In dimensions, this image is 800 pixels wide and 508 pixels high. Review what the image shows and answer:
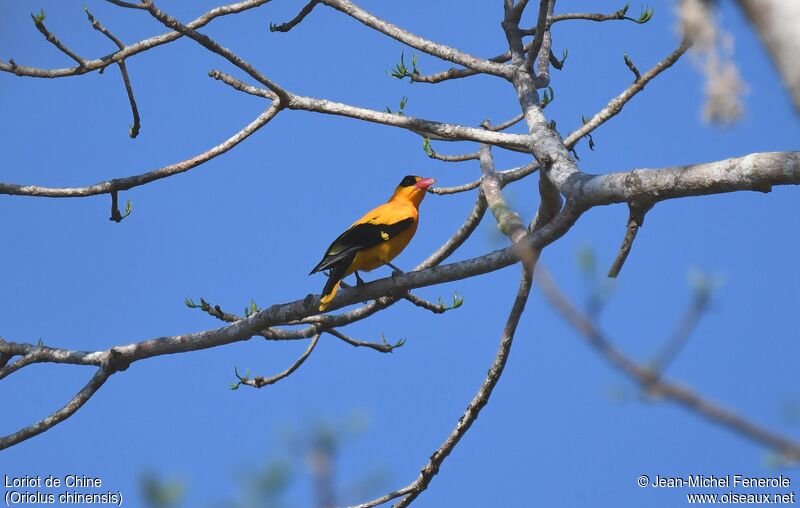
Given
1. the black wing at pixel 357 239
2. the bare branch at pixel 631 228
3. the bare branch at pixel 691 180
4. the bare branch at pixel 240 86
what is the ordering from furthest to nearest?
the black wing at pixel 357 239
the bare branch at pixel 240 86
the bare branch at pixel 631 228
the bare branch at pixel 691 180

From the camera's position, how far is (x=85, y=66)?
507cm

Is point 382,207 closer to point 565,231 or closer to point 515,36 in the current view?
point 515,36

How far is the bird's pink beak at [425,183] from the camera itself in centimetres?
672

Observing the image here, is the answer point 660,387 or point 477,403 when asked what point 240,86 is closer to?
point 477,403

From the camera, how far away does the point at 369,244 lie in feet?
18.5

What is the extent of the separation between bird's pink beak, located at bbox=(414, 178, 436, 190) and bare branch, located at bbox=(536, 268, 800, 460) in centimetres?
574

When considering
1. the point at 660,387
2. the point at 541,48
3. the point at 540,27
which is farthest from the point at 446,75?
the point at 660,387

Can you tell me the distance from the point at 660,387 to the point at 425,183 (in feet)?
19.2

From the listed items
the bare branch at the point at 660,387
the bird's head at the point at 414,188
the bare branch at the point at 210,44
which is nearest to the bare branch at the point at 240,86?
the bare branch at the point at 210,44

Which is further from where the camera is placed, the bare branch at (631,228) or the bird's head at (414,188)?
the bird's head at (414,188)

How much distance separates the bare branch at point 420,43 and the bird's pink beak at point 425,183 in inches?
57.3

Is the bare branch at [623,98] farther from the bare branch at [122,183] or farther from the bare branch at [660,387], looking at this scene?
the bare branch at [660,387]

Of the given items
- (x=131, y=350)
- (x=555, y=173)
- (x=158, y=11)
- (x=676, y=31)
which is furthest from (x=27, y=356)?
(x=676, y=31)

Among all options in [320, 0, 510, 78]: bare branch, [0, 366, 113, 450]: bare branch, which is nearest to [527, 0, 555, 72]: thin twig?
[320, 0, 510, 78]: bare branch
